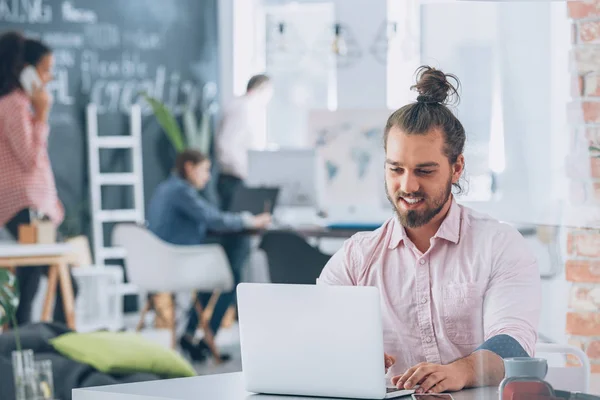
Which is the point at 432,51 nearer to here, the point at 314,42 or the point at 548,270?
the point at 548,270

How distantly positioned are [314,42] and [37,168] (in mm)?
3081

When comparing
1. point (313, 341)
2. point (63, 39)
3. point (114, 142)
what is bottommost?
point (313, 341)

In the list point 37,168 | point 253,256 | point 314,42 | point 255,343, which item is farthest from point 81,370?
point 314,42

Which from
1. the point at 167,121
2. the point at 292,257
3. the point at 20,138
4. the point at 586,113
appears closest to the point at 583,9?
the point at 586,113

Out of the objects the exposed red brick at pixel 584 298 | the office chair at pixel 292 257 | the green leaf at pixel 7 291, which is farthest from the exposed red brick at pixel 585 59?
the office chair at pixel 292 257

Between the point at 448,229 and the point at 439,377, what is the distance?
49 cm

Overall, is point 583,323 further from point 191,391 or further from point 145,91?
point 145,91

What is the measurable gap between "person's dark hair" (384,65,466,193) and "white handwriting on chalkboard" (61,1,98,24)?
6.01 m

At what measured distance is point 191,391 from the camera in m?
2.06

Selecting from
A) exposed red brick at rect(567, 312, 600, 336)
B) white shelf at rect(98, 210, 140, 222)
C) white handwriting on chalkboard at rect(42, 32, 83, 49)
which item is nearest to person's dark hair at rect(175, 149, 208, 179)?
white shelf at rect(98, 210, 140, 222)

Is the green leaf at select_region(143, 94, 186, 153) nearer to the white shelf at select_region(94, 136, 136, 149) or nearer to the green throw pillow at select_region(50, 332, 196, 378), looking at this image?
the white shelf at select_region(94, 136, 136, 149)

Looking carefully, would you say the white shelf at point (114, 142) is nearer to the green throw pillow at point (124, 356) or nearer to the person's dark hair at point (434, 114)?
the green throw pillow at point (124, 356)

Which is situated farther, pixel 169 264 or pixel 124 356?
pixel 169 264

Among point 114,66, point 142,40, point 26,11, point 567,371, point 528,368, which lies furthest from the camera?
point 142,40
